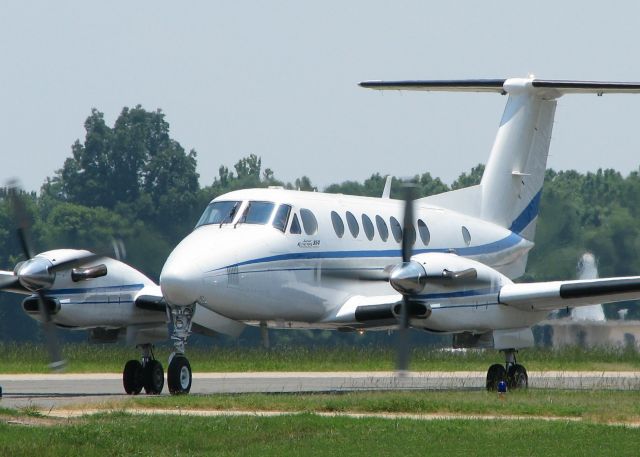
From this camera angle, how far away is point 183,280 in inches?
839

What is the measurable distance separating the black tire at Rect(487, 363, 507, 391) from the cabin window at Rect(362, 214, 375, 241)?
3248 millimetres

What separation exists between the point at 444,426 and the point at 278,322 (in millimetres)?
6502

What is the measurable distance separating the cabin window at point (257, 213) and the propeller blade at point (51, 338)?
3.95 meters

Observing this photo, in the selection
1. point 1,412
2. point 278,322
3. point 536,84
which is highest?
point 536,84

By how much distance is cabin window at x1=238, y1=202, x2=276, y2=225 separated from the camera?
75.3 feet

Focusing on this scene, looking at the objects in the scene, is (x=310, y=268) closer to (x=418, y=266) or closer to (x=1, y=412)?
(x=418, y=266)

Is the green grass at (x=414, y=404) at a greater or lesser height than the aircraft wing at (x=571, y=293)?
lesser

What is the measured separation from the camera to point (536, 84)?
2816cm

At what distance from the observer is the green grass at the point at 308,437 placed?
1567 cm

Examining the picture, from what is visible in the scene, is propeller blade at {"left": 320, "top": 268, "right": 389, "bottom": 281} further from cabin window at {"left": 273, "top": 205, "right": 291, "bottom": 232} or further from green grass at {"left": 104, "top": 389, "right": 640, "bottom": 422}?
green grass at {"left": 104, "top": 389, "right": 640, "bottom": 422}

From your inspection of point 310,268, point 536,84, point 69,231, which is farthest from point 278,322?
point 69,231

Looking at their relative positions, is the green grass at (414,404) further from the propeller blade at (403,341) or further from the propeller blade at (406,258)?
the propeller blade at (406,258)

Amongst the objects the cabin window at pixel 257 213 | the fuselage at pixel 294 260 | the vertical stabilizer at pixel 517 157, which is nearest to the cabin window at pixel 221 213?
the fuselage at pixel 294 260

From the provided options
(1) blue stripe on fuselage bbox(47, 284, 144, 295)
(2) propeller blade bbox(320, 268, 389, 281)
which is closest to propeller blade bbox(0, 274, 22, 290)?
(1) blue stripe on fuselage bbox(47, 284, 144, 295)
